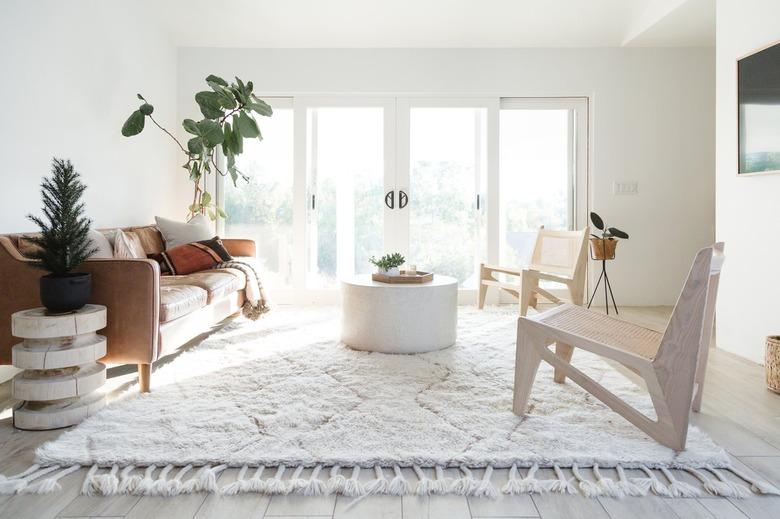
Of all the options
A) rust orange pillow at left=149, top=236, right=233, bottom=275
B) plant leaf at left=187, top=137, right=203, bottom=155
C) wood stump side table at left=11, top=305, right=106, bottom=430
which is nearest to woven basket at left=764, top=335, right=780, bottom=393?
wood stump side table at left=11, top=305, right=106, bottom=430

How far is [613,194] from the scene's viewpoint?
198 inches

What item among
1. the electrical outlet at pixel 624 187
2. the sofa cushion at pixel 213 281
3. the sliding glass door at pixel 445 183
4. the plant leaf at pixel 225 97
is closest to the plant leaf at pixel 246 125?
the plant leaf at pixel 225 97

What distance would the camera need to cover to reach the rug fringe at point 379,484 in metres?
1.53

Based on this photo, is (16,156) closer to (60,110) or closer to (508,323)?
(60,110)

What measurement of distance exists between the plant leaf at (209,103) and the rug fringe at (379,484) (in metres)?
3.27

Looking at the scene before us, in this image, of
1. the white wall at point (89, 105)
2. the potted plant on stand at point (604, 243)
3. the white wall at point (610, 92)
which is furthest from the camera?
the white wall at point (610, 92)

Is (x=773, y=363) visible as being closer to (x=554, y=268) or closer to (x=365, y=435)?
(x=554, y=268)

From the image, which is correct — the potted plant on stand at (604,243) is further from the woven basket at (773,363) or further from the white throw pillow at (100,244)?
the white throw pillow at (100,244)

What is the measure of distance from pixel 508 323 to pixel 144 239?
2889 millimetres

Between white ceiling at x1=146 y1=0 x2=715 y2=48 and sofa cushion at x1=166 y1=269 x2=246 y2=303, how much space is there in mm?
2572

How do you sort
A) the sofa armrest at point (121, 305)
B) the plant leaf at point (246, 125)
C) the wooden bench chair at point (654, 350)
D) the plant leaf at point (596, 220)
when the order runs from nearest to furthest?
1. the wooden bench chair at point (654, 350)
2. the sofa armrest at point (121, 305)
3. the plant leaf at point (246, 125)
4. the plant leaf at point (596, 220)

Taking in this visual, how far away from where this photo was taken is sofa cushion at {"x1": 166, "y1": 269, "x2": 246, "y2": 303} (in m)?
3.06

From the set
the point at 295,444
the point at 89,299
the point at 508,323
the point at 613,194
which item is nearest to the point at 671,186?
the point at 613,194

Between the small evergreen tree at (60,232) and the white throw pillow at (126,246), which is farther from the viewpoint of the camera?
the white throw pillow at (126,246)
